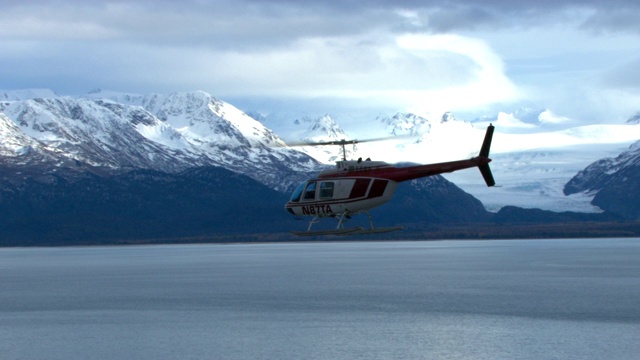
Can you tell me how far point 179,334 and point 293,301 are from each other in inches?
1728

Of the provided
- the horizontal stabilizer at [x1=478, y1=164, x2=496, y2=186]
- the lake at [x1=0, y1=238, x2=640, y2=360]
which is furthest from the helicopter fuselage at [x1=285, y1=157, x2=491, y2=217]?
the lake at [x1=0, y1=238, x2=640, y2=360]

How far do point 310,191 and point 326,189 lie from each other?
2.14m

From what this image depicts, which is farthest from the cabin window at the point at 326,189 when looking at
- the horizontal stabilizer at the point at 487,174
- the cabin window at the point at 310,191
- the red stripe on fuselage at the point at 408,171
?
the horizontal stabilizer at the point at 487,174

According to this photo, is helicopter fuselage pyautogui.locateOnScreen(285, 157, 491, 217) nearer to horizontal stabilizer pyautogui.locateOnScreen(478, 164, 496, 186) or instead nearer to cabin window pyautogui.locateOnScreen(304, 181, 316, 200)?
cabin window pyautogui.locateOnScreen(304, 181, 316, 200)

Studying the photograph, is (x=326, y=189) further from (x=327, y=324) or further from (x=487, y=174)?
(x=327, y=324)

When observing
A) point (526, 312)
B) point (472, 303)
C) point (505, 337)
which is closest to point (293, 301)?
point (472, 303)

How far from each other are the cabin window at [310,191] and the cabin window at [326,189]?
3.33 ft

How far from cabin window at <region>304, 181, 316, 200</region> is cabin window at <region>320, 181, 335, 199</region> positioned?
1014mm

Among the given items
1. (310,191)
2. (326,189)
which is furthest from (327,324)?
(326,189)

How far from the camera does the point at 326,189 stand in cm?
11169

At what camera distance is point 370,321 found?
13862 centimetres

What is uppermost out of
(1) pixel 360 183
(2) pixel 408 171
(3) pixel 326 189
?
(2) pixel 408 171

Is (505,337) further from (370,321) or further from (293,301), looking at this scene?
(293,301)

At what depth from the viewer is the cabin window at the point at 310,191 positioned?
112625 millimetres
